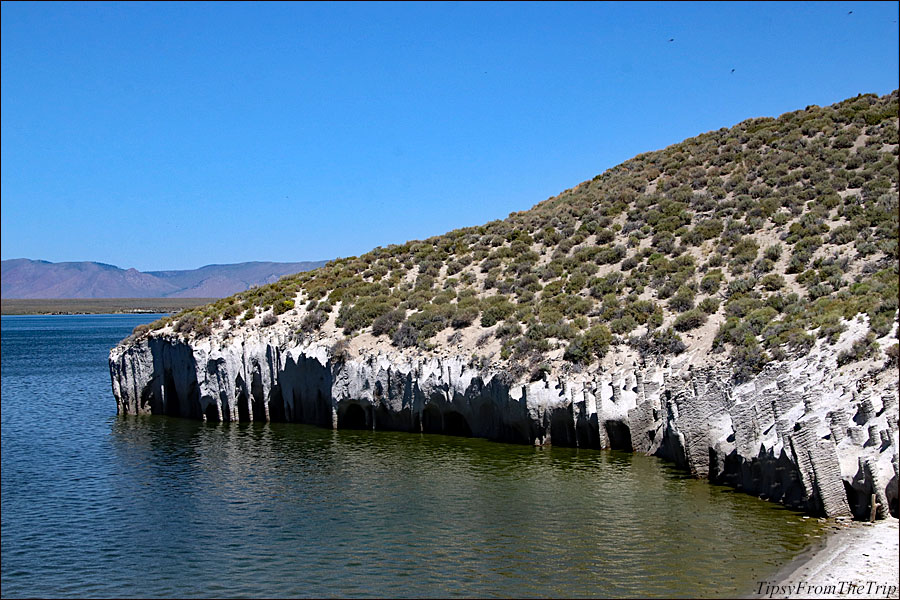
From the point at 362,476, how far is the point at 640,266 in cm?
2044

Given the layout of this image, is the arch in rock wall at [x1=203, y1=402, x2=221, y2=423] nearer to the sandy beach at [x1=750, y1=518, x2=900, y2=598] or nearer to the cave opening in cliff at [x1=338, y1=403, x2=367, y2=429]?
the cave opening in cliff at [x1=338, y1=403, x2=367, y2=429]

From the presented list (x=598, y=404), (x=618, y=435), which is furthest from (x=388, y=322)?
(x=618, y=435)

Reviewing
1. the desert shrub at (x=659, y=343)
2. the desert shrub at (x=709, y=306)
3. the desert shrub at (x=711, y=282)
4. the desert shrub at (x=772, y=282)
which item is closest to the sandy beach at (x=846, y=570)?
the desert shrub at (x=659, y=343)

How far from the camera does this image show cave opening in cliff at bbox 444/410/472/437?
34031mm

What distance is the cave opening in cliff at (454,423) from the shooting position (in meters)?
34.0

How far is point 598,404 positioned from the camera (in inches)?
1128

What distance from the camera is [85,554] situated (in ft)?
59.0

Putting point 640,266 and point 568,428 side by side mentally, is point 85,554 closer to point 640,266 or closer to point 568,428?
point 568,428

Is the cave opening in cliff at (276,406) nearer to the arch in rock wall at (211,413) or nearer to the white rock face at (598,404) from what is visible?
the white rock face at (598,404)

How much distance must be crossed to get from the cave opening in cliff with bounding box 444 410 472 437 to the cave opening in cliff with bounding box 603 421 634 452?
7.42m

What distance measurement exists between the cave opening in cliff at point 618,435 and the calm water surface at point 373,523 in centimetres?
71

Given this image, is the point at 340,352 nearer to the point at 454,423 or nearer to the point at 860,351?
the point at 454,423

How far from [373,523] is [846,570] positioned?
11.0m

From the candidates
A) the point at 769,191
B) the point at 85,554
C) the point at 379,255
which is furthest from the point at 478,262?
the point at 85,554
